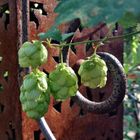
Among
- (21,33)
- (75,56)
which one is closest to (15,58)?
(21,33)

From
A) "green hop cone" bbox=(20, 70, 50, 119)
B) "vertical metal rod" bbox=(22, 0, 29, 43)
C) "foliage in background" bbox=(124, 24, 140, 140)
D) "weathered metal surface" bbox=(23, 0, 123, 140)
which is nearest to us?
"green hop cone" bbox=(20, 70, 50, 119)

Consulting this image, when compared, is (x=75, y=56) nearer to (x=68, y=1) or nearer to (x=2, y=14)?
(x=2, y=14)

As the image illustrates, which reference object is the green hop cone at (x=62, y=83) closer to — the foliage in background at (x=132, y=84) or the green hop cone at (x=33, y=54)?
the green hop cone at (x=33, y=54)

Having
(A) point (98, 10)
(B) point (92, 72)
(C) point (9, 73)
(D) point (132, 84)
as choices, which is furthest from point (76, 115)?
(D) point (132, 84)

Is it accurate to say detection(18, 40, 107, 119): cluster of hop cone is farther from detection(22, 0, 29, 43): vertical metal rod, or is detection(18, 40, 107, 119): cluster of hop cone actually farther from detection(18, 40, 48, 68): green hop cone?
detection(22, 0, 29, 43): vertical metal rod

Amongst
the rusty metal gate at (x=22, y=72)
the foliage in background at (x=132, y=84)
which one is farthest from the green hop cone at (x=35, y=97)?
the foliage in background at (x=132, y=84)

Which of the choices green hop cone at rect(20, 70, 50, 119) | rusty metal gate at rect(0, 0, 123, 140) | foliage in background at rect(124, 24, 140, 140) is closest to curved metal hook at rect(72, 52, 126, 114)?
rusty metal gate at rect(0, 0, 123, 140)
